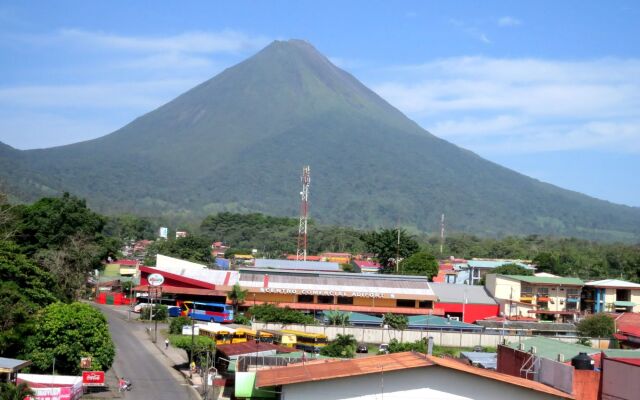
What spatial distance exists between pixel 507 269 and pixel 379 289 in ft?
56.9

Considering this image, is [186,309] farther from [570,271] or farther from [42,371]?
[570,271]

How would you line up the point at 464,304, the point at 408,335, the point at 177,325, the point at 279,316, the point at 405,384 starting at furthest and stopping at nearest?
1. the point at 464,304
2. the point at 279,316
3. the point at 177,325
4. the point at 408,335
5. the point at 405,384

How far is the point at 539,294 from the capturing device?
56625mm

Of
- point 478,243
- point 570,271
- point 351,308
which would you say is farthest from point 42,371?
point 478,243

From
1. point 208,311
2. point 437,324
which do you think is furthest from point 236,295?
point 437,324

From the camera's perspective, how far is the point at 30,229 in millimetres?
53375

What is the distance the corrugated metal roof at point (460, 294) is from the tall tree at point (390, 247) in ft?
51.5

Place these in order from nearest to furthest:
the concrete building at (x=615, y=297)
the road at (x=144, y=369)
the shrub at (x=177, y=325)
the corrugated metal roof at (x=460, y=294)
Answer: the road at (x=144, y=369) → the shrub at (x=177, y=325) → the corrugated metal roof at (x=460, y=294) → the concrete building at (x=615, y=297)

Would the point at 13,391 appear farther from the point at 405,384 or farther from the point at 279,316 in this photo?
the point at 279,316

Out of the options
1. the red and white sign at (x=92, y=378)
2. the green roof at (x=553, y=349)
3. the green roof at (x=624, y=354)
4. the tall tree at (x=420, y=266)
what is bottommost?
the red and white sign at (x=92, y=378)

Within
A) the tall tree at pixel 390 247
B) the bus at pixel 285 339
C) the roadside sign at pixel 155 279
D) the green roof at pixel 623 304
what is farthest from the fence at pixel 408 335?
the tall tree at pixel 390 247

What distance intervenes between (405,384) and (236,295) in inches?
1434

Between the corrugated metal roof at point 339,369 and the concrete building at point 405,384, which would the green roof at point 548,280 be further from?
the concrete building at point 405,384

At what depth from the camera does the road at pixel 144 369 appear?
27.3m
